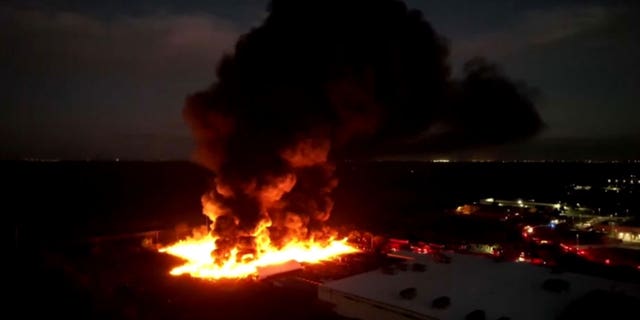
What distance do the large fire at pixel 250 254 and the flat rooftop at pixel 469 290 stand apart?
15.1 metres

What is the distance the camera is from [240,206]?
4659cm

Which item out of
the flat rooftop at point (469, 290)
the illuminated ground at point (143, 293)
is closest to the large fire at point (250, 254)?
the illuminated ground at point (143, 293)

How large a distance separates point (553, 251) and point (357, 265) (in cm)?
1763

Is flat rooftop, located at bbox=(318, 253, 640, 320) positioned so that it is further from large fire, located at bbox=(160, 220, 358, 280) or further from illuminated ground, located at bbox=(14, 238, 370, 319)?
large fire, located at bbox=(160, 220, 358, 280)

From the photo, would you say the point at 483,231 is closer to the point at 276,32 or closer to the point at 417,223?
the point at 417,223

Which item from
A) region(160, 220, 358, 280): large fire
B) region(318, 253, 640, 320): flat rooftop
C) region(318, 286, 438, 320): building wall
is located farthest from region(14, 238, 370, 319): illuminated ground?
region(318, 253, 640, 320): flat rooftop

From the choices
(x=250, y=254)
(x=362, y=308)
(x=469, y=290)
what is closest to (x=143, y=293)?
(x=250, y=254)

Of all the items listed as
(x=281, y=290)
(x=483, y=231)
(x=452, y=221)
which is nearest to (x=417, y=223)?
(x=452, y=221)

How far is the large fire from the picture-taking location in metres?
39.0

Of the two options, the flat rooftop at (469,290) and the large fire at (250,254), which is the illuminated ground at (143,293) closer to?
the large fire at (250,254)

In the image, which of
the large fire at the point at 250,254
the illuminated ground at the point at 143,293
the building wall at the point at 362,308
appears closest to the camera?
the building wall at the point at 362,308

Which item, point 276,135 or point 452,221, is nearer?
point 276,135

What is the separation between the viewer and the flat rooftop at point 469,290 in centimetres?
2008

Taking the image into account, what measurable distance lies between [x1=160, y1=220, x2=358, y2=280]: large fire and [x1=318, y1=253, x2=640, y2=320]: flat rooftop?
1512cm
